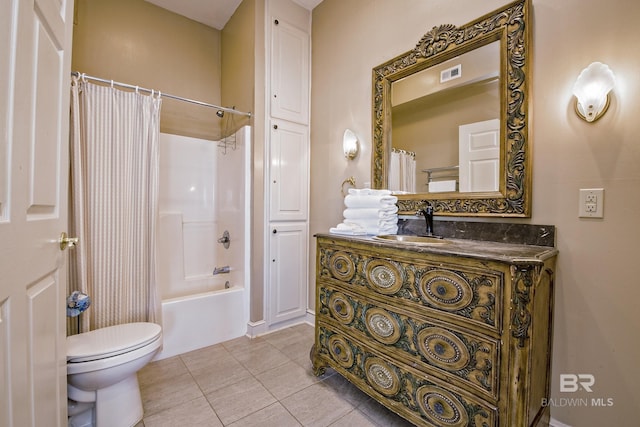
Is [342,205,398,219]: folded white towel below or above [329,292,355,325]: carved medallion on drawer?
above

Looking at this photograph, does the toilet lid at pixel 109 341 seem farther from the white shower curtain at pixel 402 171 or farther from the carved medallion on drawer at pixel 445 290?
the white shower curtain at pixel 402 171

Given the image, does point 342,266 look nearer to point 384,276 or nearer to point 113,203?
point 384,276

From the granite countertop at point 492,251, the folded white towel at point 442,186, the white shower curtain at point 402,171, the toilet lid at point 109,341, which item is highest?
the white shower curtain at point 402,171

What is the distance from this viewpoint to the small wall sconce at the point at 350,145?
84.4 inches

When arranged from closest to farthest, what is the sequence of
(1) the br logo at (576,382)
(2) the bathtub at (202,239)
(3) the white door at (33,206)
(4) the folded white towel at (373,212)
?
(3) the white door at (33,206)
(1) the br logo at (576,382)
(4) the folded white towel at (373,212)
(2) the bathtub at (202,239)

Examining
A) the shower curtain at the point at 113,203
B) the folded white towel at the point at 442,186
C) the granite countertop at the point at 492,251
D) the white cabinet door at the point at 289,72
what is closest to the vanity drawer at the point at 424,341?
the granite countertop at the point at 492,251

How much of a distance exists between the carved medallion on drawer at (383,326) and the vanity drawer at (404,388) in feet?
0.30

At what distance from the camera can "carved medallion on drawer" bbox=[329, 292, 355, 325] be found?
1.54 meters

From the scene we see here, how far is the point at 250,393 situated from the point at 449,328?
123 centimetres

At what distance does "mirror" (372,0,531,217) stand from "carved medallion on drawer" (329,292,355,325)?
0.71m

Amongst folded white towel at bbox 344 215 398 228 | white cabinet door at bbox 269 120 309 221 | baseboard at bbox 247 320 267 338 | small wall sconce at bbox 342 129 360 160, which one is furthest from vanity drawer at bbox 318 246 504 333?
baseboard at bbox 247 320 267 338

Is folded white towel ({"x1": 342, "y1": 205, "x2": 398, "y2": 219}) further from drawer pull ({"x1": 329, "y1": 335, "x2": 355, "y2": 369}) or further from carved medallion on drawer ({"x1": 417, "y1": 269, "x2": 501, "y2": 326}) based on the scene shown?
drawer pull ({"x1": 329, "y1": 335, "x2": 355, "y2": 369})

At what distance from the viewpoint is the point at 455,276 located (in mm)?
1074

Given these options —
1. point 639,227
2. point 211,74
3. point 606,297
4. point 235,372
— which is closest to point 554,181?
point 639,227
